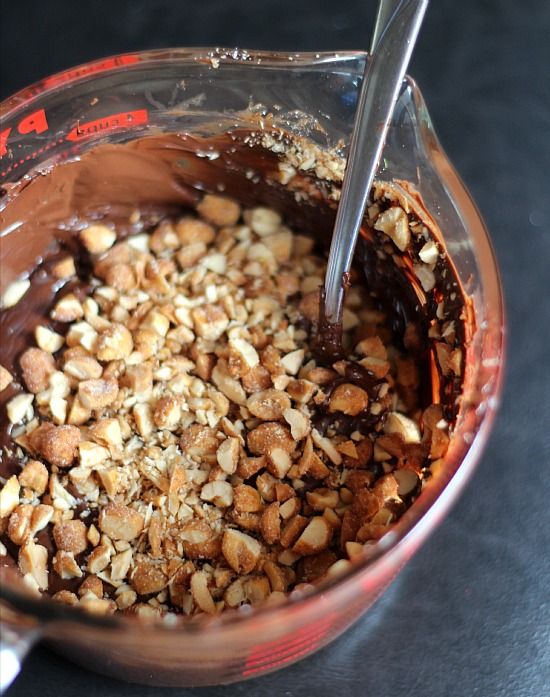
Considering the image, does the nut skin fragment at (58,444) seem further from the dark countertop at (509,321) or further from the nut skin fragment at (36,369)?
the dark countertop at (509,321)

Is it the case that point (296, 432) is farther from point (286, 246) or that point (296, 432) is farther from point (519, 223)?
point (519, 223)

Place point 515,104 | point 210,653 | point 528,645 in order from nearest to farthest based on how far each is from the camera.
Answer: point 210,653
point 528,645
point 515,104

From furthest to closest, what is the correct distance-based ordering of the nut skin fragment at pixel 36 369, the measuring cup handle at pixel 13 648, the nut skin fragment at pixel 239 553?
the nut skin fragment at pixel 36 369
the nut skin fragment at pixel 239 553
the measuring cup handle at pixel 13 648

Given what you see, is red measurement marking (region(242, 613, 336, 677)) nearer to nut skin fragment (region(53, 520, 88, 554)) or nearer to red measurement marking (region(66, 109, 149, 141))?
nut skin fragment (region(53, 520, 88, 554))

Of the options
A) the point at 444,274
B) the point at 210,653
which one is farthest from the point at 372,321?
the point at 210,653

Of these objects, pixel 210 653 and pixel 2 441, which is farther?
pixel 2 441

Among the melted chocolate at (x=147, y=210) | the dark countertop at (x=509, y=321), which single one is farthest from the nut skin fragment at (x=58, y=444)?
the dark countertop at (x=509, y=321)
